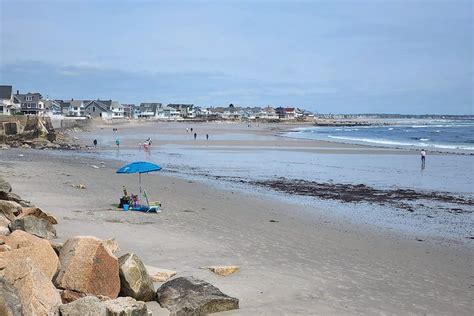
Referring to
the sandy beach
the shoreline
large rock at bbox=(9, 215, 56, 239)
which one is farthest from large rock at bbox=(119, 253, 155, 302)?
large rock at bbox=(9, 215, 56, 239)

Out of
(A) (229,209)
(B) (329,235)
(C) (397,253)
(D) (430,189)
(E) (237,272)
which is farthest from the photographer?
(D) (430,189)

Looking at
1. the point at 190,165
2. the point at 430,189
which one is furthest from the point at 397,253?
the point at 190,165

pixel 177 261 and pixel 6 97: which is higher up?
pixel 6 97

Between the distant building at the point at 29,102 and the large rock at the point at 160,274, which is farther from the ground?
the distant building at the point at 29,102

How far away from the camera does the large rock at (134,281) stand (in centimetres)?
727

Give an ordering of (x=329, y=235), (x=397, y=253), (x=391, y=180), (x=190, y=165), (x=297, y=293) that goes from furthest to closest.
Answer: (x=190, y=165) < (x=391, y=180) < (x=329, y=235) < (x=397, y=253) < (x=297, y=293)

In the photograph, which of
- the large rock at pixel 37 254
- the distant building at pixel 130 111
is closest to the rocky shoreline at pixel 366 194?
the large rock at pixel 37 254

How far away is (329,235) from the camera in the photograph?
13758mm

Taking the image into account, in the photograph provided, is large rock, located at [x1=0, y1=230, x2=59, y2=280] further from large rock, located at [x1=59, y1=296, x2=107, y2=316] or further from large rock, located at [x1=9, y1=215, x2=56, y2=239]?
large rock, located at [x1=9, y1=215, x2=56, y2=239]

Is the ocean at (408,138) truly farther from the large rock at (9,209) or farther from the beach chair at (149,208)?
the large rock at (9,209)

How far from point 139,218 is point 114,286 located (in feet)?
25.7

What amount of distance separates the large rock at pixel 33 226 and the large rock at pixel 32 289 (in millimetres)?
3541

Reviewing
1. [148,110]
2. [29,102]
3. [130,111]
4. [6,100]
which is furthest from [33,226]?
[148,110]

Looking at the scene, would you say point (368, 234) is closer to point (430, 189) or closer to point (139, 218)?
point (139, 218)
